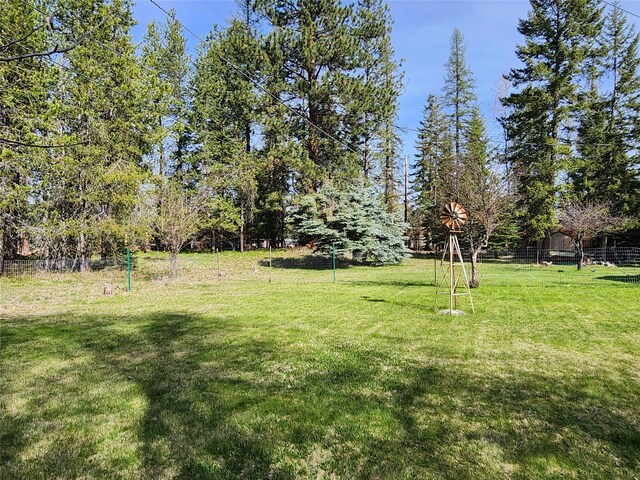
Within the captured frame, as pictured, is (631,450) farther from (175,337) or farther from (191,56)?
(191,56)

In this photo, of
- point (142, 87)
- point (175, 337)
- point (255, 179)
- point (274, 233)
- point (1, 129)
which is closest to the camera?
point (175, 337)

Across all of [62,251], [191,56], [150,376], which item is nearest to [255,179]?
[191,56]

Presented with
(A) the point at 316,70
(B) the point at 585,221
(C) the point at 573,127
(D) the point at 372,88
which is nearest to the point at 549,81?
(C) the point at 573,127

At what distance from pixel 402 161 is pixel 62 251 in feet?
102

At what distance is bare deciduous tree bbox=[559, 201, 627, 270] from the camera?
2130cm

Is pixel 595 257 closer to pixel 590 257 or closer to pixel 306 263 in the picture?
pixel 590 257

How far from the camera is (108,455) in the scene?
2.63 m

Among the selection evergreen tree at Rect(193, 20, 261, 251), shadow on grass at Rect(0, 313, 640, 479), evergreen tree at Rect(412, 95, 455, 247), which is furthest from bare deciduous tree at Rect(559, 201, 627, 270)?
shadow on grass at Rect(0, 313, 640, 479)

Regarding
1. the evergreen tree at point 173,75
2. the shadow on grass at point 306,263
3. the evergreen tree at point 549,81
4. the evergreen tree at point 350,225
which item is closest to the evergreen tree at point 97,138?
the shadow on grass at point 306,263

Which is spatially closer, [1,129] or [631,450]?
[631,450]

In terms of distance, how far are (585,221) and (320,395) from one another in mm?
22817

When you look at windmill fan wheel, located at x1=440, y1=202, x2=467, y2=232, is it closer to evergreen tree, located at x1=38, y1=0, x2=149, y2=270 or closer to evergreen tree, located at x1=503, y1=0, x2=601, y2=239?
evergreen tree, located at x1=38, y1=0, x2=149, y2=270

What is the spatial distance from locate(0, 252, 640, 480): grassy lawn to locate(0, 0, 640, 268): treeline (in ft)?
22.0

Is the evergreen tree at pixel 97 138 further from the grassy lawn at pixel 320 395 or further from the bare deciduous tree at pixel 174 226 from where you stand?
the grassy lawn at pixel 320 395
